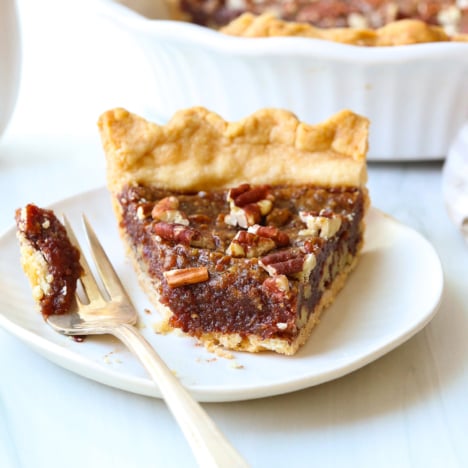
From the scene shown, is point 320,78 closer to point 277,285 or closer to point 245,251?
point 245,251

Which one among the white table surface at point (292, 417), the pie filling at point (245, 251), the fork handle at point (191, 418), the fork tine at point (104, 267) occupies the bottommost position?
the white table surface at point (292, 417)

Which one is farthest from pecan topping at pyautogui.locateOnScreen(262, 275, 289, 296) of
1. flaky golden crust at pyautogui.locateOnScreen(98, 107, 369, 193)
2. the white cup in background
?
the white cup in background

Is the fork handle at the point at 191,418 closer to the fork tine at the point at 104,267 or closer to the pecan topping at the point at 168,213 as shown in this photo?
the fork tine at the point at 104,267

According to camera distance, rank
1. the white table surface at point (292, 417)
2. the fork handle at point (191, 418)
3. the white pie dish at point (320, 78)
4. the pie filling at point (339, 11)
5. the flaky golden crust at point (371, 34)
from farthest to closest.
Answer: the pie filling at point (339, 11) < the flaky golden crust at point (371, 34) < the white pie dish at point (320, 78) < the white table surface at point (292, 417) < the fork handle at point (191, 418)

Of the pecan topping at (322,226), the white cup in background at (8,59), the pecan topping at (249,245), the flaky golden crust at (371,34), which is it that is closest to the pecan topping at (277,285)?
the pecan topping at (249,245)

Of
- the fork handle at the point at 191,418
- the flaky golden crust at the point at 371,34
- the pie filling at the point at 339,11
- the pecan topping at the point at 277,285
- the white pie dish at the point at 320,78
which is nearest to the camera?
the fork handle at the point at 191,418

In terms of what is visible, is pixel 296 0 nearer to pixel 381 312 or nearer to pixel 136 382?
pixel 381 312
